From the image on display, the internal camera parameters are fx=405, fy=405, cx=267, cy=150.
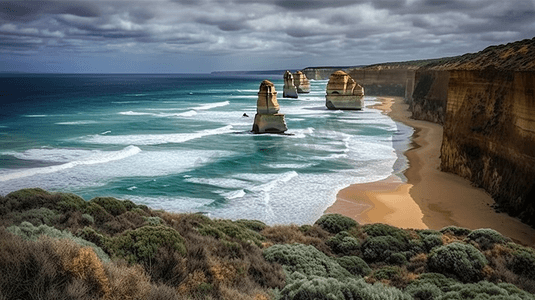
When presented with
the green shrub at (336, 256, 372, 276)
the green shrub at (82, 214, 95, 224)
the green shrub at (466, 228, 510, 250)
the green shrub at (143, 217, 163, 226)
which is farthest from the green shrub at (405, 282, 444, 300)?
the green shrub at (82, 214, 95, 224)

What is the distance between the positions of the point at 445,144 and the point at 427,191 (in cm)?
534

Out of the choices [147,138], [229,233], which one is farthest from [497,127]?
[147,138]

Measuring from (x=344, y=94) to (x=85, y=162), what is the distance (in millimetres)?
43417

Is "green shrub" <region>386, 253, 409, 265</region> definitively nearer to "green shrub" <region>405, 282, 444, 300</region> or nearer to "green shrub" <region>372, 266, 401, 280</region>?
"green shrub" <region>372, 266, 401, 280</region>

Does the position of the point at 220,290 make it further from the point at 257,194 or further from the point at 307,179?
the point at 307,179

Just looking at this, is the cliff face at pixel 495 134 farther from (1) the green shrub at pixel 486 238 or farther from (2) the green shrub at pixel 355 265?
(2) the green shrub at pixel 355 265

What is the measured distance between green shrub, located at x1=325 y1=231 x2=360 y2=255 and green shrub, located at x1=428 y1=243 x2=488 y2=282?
194 centimetres

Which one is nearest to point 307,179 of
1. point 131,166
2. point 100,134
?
point 131,166

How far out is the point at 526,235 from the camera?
13.8 metres

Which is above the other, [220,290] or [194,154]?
[220,290]

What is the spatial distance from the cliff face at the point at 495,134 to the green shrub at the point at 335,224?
701 cm

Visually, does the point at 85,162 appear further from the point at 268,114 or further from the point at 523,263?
the point at 523,263

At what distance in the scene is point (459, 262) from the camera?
9.02 m

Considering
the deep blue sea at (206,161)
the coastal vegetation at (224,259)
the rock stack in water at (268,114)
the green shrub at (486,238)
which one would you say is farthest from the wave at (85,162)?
the green shrub at (486,238)
